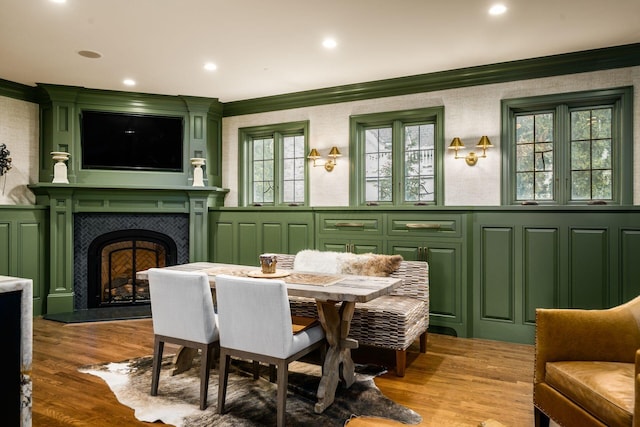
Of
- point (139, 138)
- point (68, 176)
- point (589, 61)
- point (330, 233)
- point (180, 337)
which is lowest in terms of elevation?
point (180, 337)

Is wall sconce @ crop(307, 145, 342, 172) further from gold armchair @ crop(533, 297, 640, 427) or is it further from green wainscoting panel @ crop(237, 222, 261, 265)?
gold armchair @ crop(533, 297, 640, 427)

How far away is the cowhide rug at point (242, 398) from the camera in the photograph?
2539mm

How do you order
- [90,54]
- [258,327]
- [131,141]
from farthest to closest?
[131,141] < [90,54] < [258,327]

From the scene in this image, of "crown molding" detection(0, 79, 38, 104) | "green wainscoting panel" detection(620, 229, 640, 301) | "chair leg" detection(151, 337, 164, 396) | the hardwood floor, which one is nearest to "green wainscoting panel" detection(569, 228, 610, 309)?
"green wainscoting panel" detection(620, 229, 640, 301)

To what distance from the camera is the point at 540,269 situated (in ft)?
13.3

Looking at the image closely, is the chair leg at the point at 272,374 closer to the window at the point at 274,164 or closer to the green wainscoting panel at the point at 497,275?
the green wainscoting panel at the point at 497,275

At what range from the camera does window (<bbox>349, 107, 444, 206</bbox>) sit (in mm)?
4793

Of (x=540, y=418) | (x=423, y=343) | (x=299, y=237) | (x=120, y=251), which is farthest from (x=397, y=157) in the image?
(x=120, y=251)

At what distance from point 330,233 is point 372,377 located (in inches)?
80.0

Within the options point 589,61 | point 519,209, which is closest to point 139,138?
point 519,209

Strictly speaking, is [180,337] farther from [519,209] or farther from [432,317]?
[519,209]

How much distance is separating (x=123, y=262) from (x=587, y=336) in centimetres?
513

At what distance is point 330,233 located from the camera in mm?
4957

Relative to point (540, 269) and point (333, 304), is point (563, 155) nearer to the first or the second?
point (540, 269)
